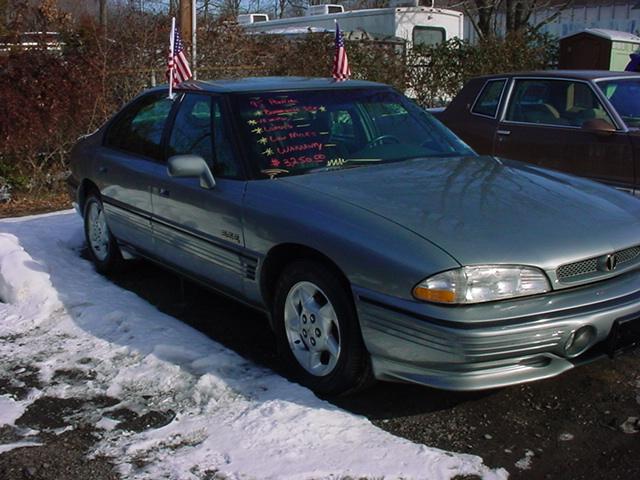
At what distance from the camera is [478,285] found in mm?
3328

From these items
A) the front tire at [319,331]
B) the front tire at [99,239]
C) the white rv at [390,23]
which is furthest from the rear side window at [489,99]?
the white rv at [390,23]

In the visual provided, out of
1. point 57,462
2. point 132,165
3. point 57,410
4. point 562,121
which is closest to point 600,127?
point 562,121

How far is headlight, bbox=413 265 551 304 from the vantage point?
3.31 m

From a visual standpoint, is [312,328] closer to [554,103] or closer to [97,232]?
[97,232]

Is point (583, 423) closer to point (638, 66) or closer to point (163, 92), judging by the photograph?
point (163, 92)

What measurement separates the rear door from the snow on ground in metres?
3.89

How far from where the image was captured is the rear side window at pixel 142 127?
5.39 meters

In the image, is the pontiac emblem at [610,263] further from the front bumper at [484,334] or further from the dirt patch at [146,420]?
the dirt patch at [146,420]

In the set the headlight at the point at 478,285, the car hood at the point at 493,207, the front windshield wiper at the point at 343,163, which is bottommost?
the headlight at the point at 478,285

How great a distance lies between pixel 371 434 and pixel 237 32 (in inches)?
376

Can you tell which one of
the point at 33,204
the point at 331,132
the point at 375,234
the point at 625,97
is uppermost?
the point at 625,97

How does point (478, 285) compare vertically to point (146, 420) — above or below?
above

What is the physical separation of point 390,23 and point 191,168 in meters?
12.7

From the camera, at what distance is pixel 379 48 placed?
13906 mm
